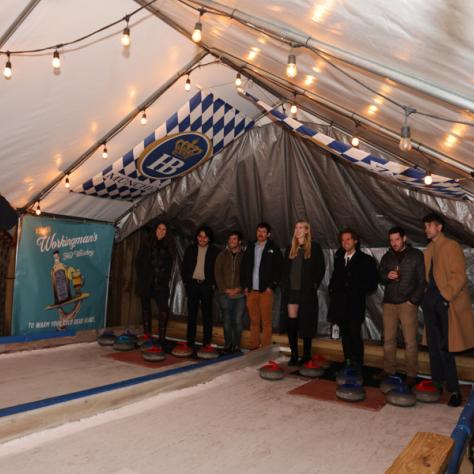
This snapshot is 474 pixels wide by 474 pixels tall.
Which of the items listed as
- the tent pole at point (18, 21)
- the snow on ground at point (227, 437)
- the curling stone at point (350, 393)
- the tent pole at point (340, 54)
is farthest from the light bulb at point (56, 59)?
the curling stone at point (350, 393)

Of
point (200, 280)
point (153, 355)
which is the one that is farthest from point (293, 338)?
point (153, 355)

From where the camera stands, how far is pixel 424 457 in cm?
178

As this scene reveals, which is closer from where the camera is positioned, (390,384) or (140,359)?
(390,384)

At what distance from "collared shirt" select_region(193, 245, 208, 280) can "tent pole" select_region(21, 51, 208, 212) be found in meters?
1.73

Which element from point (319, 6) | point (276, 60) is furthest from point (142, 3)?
point (319, 6)

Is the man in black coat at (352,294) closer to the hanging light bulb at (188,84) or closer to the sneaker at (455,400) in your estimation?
the sneaker at (455,400)

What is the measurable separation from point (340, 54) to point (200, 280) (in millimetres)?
3734

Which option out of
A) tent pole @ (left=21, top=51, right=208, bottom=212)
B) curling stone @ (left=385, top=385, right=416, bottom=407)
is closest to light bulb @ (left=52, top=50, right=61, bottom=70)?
tent pole @ (left=21, top=51, right=208, bottom=212)

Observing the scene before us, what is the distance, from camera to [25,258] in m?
5.31

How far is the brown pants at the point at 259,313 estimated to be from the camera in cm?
536

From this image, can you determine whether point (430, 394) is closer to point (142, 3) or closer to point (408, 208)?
point (408, 208)

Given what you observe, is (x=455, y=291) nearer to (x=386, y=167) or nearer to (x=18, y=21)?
(x=386, y=167)

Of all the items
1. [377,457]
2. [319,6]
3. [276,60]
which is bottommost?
[377,457]

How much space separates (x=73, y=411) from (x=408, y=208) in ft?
12.6
